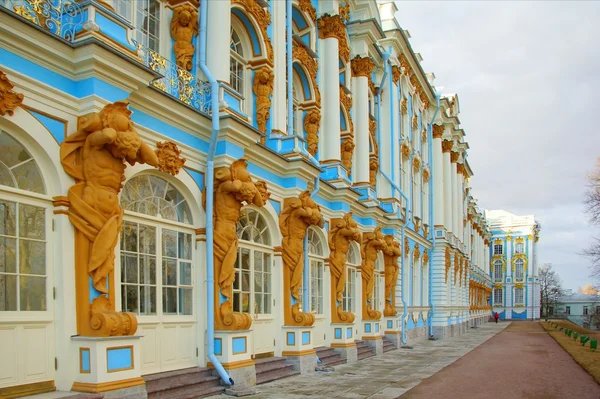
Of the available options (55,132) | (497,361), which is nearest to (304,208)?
(55,132)

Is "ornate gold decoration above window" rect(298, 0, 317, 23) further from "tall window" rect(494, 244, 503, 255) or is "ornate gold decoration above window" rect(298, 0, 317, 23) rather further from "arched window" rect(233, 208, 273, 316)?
"tall window" rect(494, 244, 503, 255)

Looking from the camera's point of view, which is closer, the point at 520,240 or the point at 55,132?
the point at 55,132

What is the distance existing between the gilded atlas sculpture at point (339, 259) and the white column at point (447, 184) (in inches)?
739

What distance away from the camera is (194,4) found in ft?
35.1

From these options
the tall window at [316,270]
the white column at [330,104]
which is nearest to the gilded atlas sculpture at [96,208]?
the tall window at [316,270]

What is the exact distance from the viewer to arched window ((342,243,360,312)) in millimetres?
17000

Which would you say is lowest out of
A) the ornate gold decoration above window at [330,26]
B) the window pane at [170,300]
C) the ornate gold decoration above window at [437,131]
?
the window pane at [170,300]

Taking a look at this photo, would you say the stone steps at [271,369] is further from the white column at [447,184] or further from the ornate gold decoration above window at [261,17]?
the white column at [447,184]

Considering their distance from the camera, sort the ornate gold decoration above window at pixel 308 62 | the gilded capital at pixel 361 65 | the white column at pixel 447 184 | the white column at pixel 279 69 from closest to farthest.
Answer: the white column at pixel 279 69 → the ornate gold decoration above window at pixel 308 62 → the gilded capital at pixel 361 65 → the white column at pixel 447 184

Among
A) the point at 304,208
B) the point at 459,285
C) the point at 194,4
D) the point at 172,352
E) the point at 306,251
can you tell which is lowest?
the point at 459,285

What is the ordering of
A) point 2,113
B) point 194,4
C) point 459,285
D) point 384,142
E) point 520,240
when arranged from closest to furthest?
point 2,113 → point 194,4 → point 384,142 → point 459,285 → point 520,240

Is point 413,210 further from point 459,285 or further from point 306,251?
point 306,251

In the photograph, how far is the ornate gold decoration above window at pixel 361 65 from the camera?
18828 mm

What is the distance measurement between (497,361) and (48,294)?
12.9 metres
